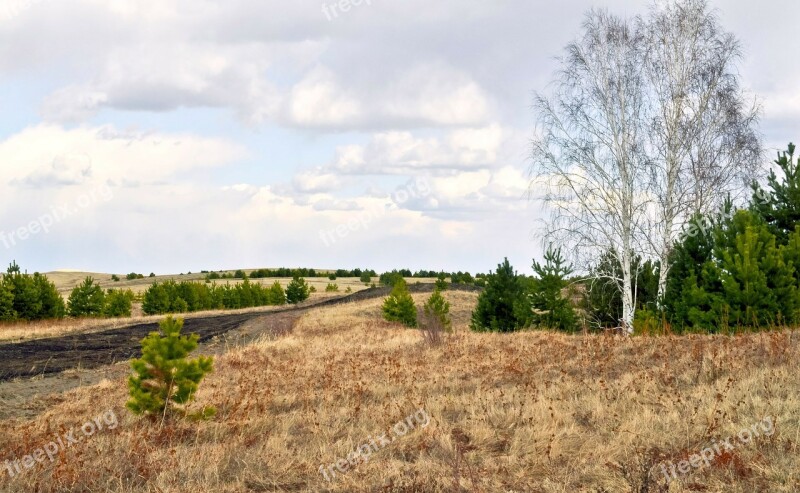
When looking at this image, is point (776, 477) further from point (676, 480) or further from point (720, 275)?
point (720, 275)

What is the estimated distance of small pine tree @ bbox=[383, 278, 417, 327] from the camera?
2739cm

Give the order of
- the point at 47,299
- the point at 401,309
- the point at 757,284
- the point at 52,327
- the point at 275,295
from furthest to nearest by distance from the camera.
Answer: the point at 275,295
the point at 47,299
the point at 52,327
the point at 401,309
the point at 757,284

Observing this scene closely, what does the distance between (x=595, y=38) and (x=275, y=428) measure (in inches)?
602

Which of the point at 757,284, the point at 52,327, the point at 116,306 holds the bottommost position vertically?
the point at 52,327

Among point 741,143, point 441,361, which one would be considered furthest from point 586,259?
point 441,361

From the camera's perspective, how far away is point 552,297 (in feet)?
62.4

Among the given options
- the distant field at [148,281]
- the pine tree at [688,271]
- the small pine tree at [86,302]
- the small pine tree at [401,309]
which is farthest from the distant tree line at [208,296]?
the pine tree at [688,271]

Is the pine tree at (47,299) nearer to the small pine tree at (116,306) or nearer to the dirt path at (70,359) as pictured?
the small pine tree at (116,306)

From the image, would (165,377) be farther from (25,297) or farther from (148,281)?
(148,281)

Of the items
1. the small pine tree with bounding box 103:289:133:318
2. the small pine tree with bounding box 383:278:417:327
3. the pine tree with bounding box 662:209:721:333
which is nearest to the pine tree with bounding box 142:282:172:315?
the small pine tree with bounding box 103:289:133:318

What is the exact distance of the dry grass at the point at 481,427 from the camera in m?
5.48

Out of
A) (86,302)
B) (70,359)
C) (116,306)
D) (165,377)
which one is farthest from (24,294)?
(165,377)

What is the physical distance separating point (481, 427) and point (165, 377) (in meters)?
3.96

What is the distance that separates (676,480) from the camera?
500 centimetres
